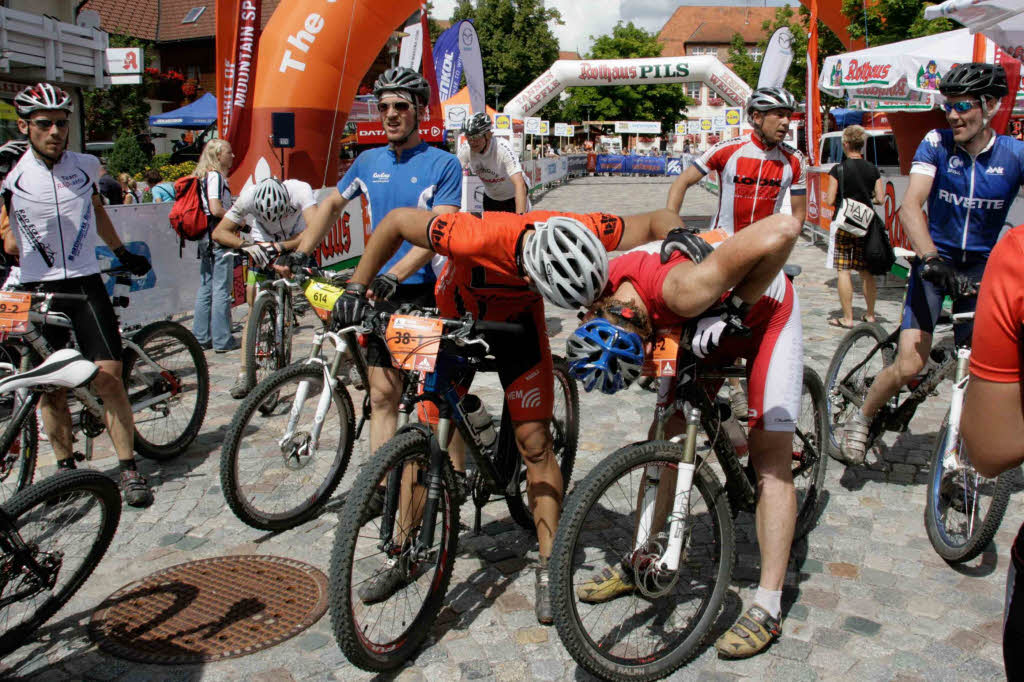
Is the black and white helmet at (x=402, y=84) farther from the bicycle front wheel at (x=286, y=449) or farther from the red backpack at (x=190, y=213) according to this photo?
the red backpack at (x=190, y=213)

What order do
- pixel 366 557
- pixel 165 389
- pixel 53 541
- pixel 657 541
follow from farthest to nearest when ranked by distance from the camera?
pixel 165 389, pixel 53 541, pixel 657 541, pixel 366 557

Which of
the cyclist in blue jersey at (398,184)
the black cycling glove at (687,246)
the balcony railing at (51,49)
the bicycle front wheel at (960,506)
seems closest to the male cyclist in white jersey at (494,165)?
the cyclist in blue jersey at (398,184)

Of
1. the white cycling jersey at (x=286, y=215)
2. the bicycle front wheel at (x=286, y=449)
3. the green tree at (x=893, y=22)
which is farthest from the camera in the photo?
the green tree at (x=893, y=22)

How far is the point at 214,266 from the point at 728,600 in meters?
6.53

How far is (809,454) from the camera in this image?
14.5ft

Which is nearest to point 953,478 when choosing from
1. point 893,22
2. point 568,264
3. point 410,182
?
point 568,264

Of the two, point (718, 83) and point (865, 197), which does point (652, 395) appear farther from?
point (718, 83)

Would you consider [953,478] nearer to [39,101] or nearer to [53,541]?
[53,541]

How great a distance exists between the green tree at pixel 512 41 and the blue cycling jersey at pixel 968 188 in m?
64.8

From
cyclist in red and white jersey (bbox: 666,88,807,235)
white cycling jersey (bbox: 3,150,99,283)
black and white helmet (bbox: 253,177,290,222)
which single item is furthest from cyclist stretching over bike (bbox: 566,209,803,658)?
black and white helmet (bbox: 253,177,290,222)

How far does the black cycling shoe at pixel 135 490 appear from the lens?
4.88 m

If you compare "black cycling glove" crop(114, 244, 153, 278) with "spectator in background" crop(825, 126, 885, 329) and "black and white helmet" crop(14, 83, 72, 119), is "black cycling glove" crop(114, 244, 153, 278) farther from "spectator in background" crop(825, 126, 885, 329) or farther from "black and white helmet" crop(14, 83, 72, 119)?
"spectator in background" crop(825, 126, 885, 329)

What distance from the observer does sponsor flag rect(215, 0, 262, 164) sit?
11.6 meters

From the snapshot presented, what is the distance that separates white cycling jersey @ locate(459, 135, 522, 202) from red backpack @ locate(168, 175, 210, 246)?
8.87 ft
